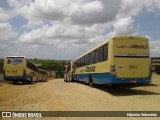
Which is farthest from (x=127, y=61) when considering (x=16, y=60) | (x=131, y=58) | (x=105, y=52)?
(x=16, y=60)

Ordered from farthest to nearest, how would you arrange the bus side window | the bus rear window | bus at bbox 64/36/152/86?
the bus rear window
the bus side window
bus at bbox 64/36/152/86

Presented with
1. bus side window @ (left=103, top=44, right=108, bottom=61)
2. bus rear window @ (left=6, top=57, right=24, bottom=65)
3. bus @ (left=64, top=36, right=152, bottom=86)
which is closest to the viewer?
bus @ (left=64, top=36, right=152, bottom=86)

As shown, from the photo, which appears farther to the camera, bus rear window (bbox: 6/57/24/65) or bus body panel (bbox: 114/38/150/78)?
bus rear window (bbox: 6/57/24/65)

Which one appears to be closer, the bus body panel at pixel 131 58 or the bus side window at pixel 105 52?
the bus body panel at pixel 131 58

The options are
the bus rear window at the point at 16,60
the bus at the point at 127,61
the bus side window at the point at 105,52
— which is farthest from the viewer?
the bus rear window at the point at 16,60

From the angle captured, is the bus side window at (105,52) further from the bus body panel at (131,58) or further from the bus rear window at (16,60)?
the bus rear window at (16,60)

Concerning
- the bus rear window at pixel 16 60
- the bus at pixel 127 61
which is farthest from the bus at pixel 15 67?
the bus at pixel 127 61

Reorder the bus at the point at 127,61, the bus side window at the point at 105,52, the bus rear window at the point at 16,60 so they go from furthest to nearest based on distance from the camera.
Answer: the bus rear window at the point at 16,60 → the bus side window at the point at 105,52 → the bus at the point at 127,61

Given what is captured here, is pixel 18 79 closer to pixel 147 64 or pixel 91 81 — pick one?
pixel 91 81

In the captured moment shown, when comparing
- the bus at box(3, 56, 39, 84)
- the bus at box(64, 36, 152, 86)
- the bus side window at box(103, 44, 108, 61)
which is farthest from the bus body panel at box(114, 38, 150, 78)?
the bus at box(3, 56, 39, 84)

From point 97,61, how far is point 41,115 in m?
10.6

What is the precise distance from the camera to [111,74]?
55.3 feet

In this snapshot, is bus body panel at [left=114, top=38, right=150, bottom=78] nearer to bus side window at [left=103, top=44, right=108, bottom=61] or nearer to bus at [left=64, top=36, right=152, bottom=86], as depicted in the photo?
bus at [left=64, top=36, right=152, bottom=86]

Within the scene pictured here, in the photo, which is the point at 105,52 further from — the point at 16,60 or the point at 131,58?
the point at 16,60
